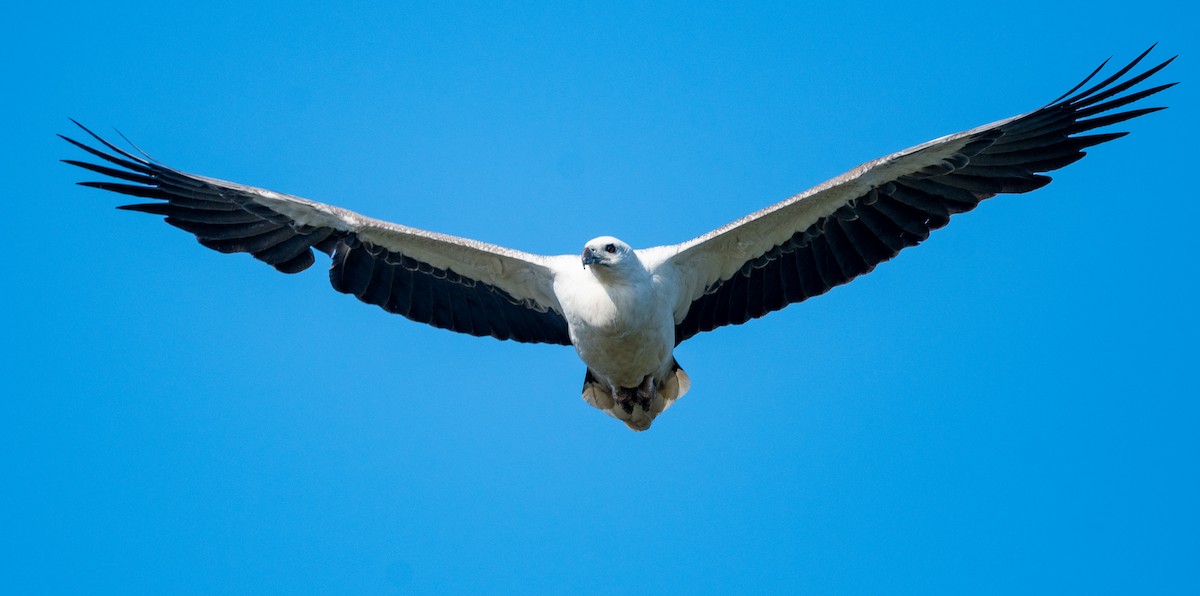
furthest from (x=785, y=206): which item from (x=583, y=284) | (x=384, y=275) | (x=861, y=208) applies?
(x=384, y=275)

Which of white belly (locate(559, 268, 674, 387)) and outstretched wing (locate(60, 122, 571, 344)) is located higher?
outstretched wing (locate(60, 122, 571, 344))

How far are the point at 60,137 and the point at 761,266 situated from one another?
5.72 meters

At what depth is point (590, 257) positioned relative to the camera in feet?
36.2

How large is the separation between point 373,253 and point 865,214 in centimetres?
416

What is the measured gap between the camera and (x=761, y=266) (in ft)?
40.1

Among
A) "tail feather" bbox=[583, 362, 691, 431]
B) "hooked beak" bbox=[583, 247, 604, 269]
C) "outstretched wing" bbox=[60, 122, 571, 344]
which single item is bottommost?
"tail feather" bbox=[583, 362, 691, 431]

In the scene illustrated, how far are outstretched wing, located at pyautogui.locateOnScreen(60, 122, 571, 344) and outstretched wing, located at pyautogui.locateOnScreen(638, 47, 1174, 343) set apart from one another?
4.22ft

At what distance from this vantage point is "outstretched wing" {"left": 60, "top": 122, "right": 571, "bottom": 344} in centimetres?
1217

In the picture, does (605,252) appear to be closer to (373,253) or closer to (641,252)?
(641,252)

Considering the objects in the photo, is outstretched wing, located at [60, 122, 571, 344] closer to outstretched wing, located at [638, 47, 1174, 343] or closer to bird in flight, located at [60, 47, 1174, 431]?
bird in flight, located at [60, 47, 1174, 431]

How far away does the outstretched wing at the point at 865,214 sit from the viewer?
11.3 metres

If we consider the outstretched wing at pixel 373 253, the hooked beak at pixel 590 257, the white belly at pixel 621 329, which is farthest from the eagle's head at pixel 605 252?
the outstretched wing at pixel 373 253

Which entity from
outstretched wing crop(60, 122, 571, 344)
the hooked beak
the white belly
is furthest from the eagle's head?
outstretched wing crop(60, 122, 571, 344)

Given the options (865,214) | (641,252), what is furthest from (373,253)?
(865,214)
